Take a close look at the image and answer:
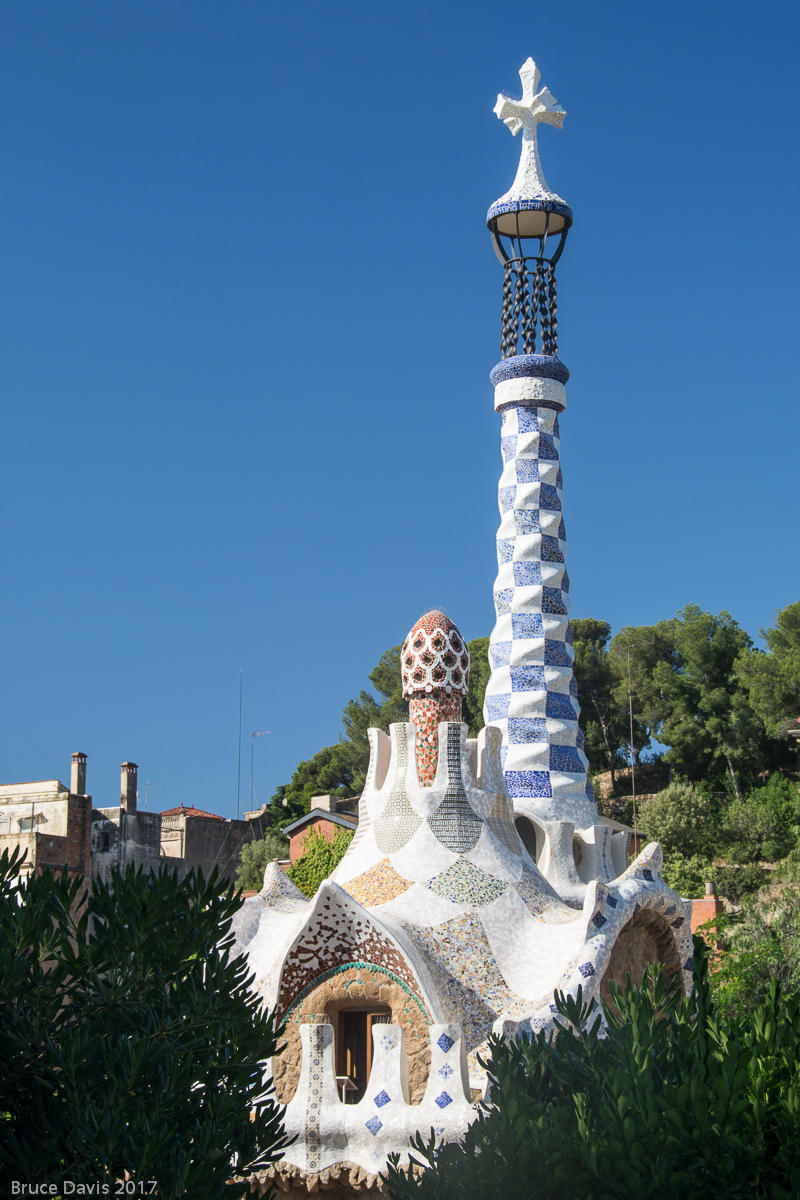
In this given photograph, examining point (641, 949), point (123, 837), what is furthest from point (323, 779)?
point (641, 949)

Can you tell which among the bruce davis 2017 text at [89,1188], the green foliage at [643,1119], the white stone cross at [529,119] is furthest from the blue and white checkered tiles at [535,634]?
the bruce davis 2017 text at [89,1188]

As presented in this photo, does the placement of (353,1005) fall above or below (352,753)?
below

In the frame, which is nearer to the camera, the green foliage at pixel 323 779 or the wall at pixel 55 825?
the wall at pixel 55 825

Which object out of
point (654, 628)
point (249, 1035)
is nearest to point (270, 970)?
point (249, 1035)

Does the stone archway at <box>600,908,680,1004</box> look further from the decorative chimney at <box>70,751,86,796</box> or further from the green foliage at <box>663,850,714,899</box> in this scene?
the decorative chimney at <box>70,751,86,796</box>

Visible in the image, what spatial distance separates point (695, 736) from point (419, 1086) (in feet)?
88.5

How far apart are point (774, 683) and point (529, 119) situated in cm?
1908

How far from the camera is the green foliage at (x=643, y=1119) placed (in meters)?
4.81

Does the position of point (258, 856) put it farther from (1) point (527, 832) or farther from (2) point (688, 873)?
(1) point (527, 832)

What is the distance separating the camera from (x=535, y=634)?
567 inches

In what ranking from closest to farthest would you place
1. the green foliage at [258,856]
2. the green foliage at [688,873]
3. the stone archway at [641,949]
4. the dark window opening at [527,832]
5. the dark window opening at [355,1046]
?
1. the dark window opening at [355,1046]
2. the stone archway at [641,949]
3. the dark window opening at [527,832]
4. the green foliage at [688,873]
5. the green foliage at [258,856]

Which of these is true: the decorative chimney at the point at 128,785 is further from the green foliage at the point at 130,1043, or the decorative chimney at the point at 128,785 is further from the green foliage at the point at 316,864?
the green foliage at the point at 130,1043

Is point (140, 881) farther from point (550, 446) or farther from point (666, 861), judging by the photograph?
point (666, 861)

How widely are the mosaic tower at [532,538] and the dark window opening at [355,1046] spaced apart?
14.8ft
